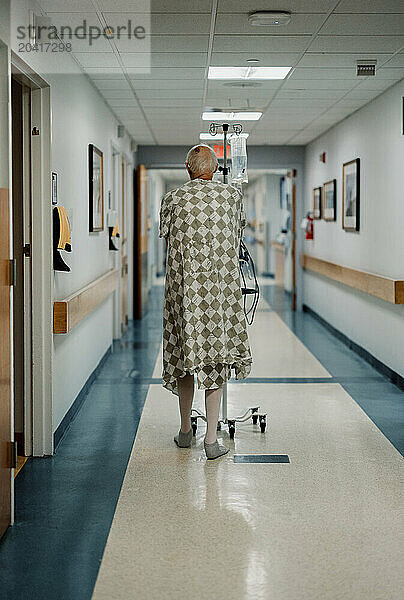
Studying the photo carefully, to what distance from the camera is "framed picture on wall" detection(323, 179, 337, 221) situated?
9.84 meters

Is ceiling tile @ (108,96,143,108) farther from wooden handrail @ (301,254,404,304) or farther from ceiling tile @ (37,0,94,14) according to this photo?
ceiling tile @ (37,0,94,14)

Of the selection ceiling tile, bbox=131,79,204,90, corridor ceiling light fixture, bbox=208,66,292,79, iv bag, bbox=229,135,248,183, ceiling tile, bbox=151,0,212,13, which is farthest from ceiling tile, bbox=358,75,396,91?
ceiling tile, bbox=151,0,212,13

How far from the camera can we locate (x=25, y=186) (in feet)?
14.9

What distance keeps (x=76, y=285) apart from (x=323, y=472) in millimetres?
2351

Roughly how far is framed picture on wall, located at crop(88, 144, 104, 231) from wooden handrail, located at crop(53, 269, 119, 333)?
491 mm

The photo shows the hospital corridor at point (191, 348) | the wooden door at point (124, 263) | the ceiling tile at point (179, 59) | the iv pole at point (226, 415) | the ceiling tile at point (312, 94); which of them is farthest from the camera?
the wooden door at point (124, 263)

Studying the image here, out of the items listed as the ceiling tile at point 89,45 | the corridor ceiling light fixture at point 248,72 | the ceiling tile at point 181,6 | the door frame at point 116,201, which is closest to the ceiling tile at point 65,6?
the ceiling tile at point 181,6

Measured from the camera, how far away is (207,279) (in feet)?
14.7

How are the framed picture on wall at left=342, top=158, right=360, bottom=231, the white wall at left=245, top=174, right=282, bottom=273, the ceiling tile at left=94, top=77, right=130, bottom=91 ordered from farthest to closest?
Answer: the white wall at left=245, top=174, right=282, bottom=273, the framed picture on wall at left=342, top=158, right=360, bottom=231, the ceiling tile at left=94, top=77, right=130, bottom=91

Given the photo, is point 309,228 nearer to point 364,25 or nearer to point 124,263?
point 124,263

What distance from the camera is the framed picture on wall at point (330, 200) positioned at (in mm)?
9836

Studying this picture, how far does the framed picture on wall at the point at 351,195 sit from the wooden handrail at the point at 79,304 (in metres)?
2.75

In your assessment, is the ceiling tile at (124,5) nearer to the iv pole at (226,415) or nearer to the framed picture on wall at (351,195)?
the iv pole at (226,415)

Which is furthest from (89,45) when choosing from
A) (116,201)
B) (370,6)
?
(116,201)
